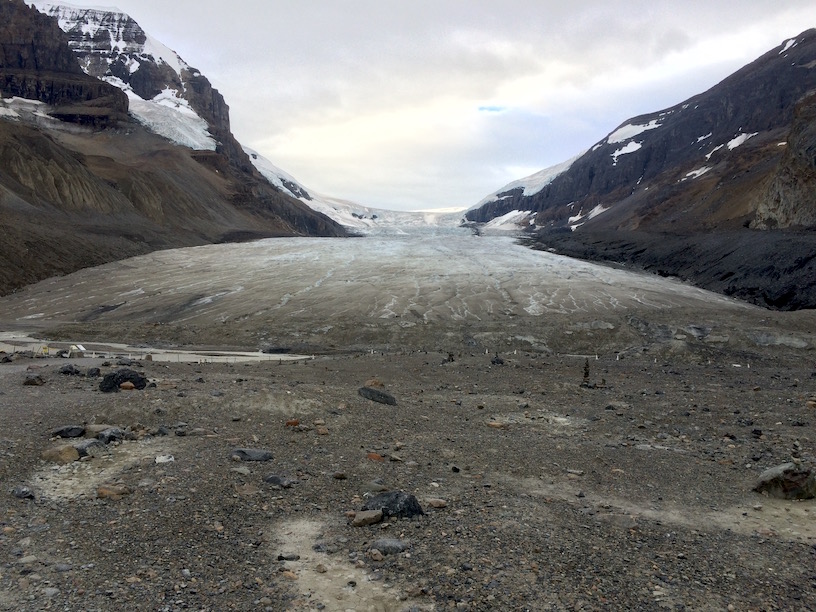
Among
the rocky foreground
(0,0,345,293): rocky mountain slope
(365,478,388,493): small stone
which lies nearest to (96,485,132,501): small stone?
the rocky foreground

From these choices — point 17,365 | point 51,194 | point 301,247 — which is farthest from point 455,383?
point 51,194

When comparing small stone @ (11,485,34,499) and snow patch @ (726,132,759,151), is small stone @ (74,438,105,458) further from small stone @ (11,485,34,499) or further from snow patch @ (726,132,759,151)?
snow patch @ (726,132,759,151)

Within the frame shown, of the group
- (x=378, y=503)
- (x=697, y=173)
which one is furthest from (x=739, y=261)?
(x=697, y=173)

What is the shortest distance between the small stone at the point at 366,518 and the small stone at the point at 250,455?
182 cm

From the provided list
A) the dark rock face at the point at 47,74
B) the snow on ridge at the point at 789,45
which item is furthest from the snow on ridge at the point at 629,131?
the dark rock face at the point at 47,74

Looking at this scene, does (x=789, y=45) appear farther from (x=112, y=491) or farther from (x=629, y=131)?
(x=112, y=491)

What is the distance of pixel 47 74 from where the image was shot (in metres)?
114

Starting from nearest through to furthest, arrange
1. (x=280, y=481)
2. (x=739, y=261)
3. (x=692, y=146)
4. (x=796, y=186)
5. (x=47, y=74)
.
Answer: (x=280, y=481) → (x=739, y=261) → (x=796, y=186) → (x=47, y=74) → (x=692, y=146)

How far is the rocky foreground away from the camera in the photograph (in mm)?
4355

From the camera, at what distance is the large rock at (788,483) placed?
647 cm

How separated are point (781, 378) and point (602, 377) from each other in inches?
189

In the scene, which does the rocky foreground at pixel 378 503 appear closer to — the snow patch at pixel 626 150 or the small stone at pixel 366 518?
the small stone at pixel 366 518

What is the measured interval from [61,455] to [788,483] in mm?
7694

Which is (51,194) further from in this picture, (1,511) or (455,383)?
(1,511)
